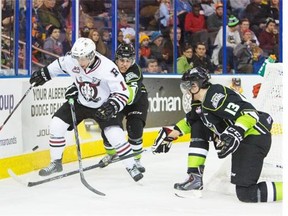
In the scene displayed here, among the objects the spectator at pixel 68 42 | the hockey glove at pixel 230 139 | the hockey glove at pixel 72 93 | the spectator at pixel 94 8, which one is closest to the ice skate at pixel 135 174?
the hockey glove at pixel 72 93

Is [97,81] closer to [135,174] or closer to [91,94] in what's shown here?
[91,94]

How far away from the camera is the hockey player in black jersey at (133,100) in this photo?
507 centimetres

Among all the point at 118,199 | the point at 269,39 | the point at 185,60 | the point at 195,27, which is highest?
the point at 195,27

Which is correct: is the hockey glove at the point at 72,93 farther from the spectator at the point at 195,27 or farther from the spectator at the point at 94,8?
the spectator at the point at 195,27

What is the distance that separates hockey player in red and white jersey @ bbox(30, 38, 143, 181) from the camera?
4.58m

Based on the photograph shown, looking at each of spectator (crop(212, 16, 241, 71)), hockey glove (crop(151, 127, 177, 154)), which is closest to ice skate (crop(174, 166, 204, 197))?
hockey glove (crop(151, 127, 177, 154))

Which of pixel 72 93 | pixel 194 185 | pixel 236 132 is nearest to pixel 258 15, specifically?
pixel 72 93

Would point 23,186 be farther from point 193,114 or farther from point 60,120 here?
point 193,114

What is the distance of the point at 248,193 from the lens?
159 inches

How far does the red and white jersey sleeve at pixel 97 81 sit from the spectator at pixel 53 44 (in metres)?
1.60

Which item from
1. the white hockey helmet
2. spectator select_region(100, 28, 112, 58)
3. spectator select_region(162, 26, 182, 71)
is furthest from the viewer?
spectator select_region(162, 26, 182, 71)

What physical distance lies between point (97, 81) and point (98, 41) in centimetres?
246

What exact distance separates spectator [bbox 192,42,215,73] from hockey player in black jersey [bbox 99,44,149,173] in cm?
279

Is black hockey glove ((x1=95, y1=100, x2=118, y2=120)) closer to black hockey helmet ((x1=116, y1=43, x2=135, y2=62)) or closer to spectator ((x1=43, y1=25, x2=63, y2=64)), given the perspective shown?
black hockey helmet ((x1=116, y1=43, x2=135, y2=62))
